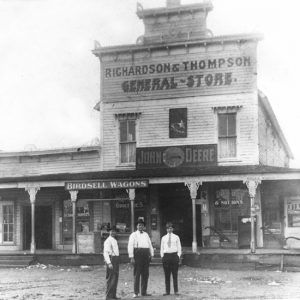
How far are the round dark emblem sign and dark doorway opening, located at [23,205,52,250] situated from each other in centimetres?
598

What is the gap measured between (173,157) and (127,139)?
2264 mm

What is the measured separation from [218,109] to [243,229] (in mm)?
5023

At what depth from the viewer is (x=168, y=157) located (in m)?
23.1

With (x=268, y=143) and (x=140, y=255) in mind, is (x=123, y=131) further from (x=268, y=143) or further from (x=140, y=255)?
(x=140, y=255)

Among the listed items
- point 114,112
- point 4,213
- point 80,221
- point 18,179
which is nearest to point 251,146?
point 114,112

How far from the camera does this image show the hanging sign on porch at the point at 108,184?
2067cm

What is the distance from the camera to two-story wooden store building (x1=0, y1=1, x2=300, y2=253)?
72.1 ft

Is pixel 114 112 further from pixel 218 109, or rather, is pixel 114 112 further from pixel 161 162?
pixel 218 109

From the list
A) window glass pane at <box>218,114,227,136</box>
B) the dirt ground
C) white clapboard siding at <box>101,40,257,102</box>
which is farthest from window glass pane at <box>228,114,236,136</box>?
the dirt ground

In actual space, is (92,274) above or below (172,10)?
below

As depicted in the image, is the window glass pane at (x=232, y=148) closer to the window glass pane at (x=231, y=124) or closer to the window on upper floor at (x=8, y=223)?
the window glass pane at (x=231, y=124)

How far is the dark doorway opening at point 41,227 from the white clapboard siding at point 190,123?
3687mm

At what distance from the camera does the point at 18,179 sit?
22516mm

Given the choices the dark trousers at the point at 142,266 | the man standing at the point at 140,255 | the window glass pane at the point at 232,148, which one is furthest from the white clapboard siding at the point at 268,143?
the dark trousers at the point at 142,266
